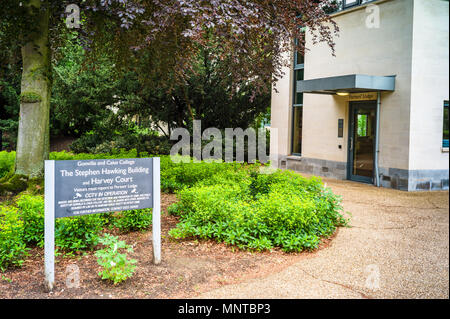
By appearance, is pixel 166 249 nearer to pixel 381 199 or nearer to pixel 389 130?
pixel 381 199

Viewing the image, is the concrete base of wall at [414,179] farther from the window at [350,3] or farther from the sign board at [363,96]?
the window at [350,3]

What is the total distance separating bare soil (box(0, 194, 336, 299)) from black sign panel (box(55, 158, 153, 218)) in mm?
783

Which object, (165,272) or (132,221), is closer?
(165,272)

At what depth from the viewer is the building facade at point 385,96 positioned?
10555 mm

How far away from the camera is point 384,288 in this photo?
4.05m

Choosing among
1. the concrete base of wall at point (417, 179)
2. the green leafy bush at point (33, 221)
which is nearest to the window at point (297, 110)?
the concrete base of wall at point (417, 179)

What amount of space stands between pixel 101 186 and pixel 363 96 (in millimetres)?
9873

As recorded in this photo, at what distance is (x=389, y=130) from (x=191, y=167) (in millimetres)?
5831

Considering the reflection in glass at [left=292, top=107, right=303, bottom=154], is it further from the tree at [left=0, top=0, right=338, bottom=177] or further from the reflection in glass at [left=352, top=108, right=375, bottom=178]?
the tree at [left=0, top=0, right=338, bottom=177]

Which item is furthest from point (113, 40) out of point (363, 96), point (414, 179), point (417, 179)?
point (417, 179)

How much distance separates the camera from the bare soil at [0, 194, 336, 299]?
13.3 feet

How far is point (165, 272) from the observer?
4.58 meters

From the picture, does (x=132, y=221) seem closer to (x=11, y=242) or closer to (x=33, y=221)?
(x=33, y=221)

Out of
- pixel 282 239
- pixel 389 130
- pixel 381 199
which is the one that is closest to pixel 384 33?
pixel 389 130
